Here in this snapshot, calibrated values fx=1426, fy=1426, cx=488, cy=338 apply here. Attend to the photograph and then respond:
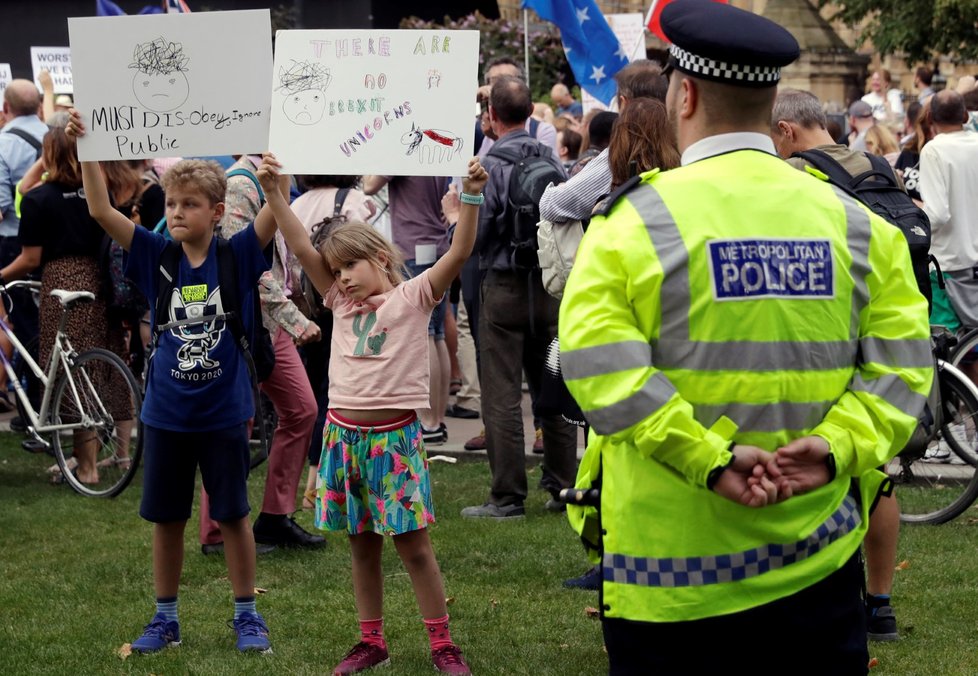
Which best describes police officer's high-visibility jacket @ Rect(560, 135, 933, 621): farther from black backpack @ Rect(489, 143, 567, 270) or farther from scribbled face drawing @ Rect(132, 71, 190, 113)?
black backpack @ Rect(489, 143, 567, 270)

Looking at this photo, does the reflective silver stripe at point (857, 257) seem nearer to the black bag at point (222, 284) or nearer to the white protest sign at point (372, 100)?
the white protest sign at point (372, 100)

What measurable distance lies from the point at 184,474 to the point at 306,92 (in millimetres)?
1473

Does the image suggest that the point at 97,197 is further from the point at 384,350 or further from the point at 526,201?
the point at 526,201

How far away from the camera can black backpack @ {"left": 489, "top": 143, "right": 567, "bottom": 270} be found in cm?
697

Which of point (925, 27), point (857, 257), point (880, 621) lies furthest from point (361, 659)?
point (925, 27)

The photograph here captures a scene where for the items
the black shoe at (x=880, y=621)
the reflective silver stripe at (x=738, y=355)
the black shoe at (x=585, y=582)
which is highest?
the reflective silver stripe at (x=738, y=355)

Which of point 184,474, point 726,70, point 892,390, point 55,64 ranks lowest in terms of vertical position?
point 55,64

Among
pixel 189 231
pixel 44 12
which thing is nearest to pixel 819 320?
pixel 189 231

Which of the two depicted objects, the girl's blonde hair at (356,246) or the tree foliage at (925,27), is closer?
the girl's blonde hair at (356,246)

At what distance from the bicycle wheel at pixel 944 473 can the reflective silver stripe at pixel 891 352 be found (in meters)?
3.14

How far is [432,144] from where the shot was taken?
16.4 ft

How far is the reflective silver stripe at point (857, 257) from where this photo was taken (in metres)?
2.93

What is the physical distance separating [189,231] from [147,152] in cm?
33

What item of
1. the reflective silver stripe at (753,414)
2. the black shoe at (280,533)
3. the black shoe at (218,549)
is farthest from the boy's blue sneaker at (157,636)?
the reflective silver stripe at (753,414)
